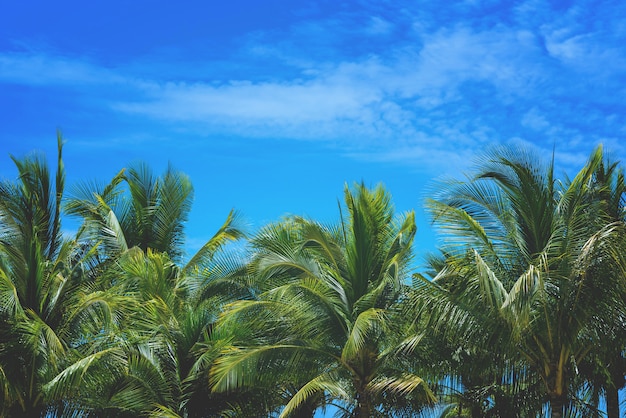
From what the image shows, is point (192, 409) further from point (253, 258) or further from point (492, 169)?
point (492, 169)

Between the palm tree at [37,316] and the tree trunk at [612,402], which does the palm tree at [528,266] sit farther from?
the palm tree at [37,316]

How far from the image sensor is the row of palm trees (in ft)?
51.7

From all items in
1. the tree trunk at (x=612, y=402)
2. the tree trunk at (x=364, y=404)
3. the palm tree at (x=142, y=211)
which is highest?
the palm tree at (x=142, y=211)

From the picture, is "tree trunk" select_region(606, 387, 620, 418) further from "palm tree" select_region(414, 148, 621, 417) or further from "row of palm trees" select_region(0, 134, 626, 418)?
"palm tree" select_region(414, 148, 621, 417)

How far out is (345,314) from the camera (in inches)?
758

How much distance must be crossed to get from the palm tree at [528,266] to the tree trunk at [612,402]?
10.2ft

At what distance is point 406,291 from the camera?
18.7 m

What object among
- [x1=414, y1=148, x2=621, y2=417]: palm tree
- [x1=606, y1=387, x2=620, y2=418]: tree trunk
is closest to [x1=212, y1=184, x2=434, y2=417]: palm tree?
[x1=414, y1=148, x2=621, y2=417]: palm tree

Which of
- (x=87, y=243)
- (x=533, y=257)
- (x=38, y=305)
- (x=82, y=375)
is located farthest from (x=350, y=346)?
(x=87, y=243)

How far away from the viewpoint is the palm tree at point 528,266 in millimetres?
15242

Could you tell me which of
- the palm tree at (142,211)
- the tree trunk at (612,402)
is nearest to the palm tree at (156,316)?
the palm tree at (142,211)

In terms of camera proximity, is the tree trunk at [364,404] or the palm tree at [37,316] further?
the tree trunk at [364,404]

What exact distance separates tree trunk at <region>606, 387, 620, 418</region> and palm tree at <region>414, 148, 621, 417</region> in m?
3.12

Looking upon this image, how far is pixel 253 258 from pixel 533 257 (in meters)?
7.61
